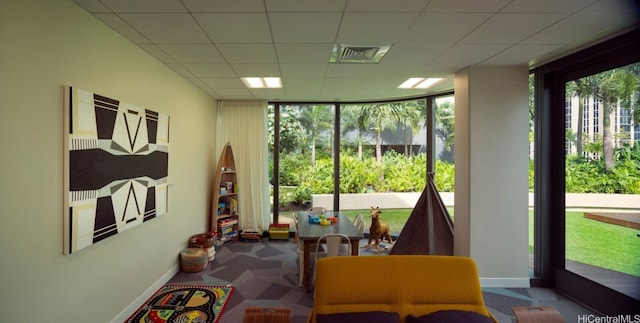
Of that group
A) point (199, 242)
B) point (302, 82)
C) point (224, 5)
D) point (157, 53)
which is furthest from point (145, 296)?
point (302, 82)

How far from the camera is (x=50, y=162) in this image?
1738mm

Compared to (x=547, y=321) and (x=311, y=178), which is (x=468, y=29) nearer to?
(x=547, y=321)

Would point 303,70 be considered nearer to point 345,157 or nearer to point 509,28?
point 509,28

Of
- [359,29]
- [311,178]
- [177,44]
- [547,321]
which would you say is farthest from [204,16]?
Answer: [311,178]

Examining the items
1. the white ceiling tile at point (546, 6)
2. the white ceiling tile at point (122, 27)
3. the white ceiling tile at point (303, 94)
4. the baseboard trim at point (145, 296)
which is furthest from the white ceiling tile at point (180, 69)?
the white ceiling tile at point (546, 6)

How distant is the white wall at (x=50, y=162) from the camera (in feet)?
4.93

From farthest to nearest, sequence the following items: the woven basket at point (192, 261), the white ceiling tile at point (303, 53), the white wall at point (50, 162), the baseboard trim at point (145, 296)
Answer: the woven basket at point (192, 261) < the white ceiling tile at point (303, 53) < the baseboard trim at point (145, 296) < the white wall at point (50, 162)

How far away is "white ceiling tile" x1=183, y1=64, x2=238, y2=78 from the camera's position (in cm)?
314

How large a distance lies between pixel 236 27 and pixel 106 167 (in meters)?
1.58

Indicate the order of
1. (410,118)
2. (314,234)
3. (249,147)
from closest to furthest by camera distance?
(314,234) < (410,118) < (249,147)

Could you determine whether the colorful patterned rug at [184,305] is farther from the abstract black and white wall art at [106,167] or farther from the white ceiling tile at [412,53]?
the white ceiling tile at [412,53]

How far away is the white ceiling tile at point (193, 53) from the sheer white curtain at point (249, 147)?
2019mm

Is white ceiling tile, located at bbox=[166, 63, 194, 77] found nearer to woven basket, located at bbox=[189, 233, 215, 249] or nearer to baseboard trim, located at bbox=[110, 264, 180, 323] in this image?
woven basket, located at bbox=[189, 233, 215, 249]

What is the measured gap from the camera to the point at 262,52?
2.73 metres
